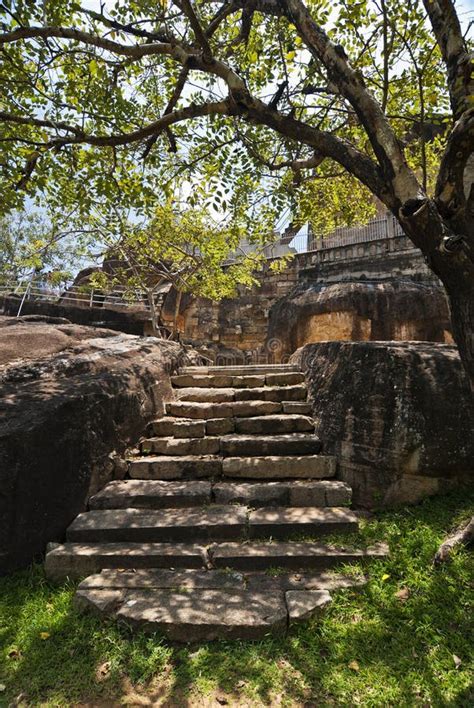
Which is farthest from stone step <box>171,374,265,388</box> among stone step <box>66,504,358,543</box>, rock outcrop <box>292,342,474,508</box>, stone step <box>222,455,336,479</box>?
stone step <box>66,504,358,543</box>

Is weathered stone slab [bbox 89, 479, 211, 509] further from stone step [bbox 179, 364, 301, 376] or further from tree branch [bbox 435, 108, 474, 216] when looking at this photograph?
tree branch [bbox 435, 108, 474, 216]

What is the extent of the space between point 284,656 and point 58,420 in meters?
2.54

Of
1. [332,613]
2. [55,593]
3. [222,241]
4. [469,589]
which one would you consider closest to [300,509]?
[332,613]

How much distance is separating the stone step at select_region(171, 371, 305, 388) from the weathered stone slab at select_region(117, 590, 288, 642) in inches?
127

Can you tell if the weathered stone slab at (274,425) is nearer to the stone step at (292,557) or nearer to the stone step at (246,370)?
the stone step at (246,370)

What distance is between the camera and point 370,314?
9.30 meters

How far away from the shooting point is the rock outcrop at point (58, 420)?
304 centimetres

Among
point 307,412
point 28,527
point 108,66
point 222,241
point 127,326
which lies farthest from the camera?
point 127,326

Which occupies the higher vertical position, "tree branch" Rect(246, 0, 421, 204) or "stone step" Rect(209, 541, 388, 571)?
"tree branch" Rect(246, 0, 421, 204)

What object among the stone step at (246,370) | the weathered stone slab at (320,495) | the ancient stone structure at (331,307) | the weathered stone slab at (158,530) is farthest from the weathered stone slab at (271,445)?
the ancient stone structure at (331,307)

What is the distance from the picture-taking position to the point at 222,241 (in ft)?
37.3

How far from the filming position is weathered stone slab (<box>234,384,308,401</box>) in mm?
5098

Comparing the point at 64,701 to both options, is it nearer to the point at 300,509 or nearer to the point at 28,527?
the point at 28,527

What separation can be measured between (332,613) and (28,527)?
2.41 meters
